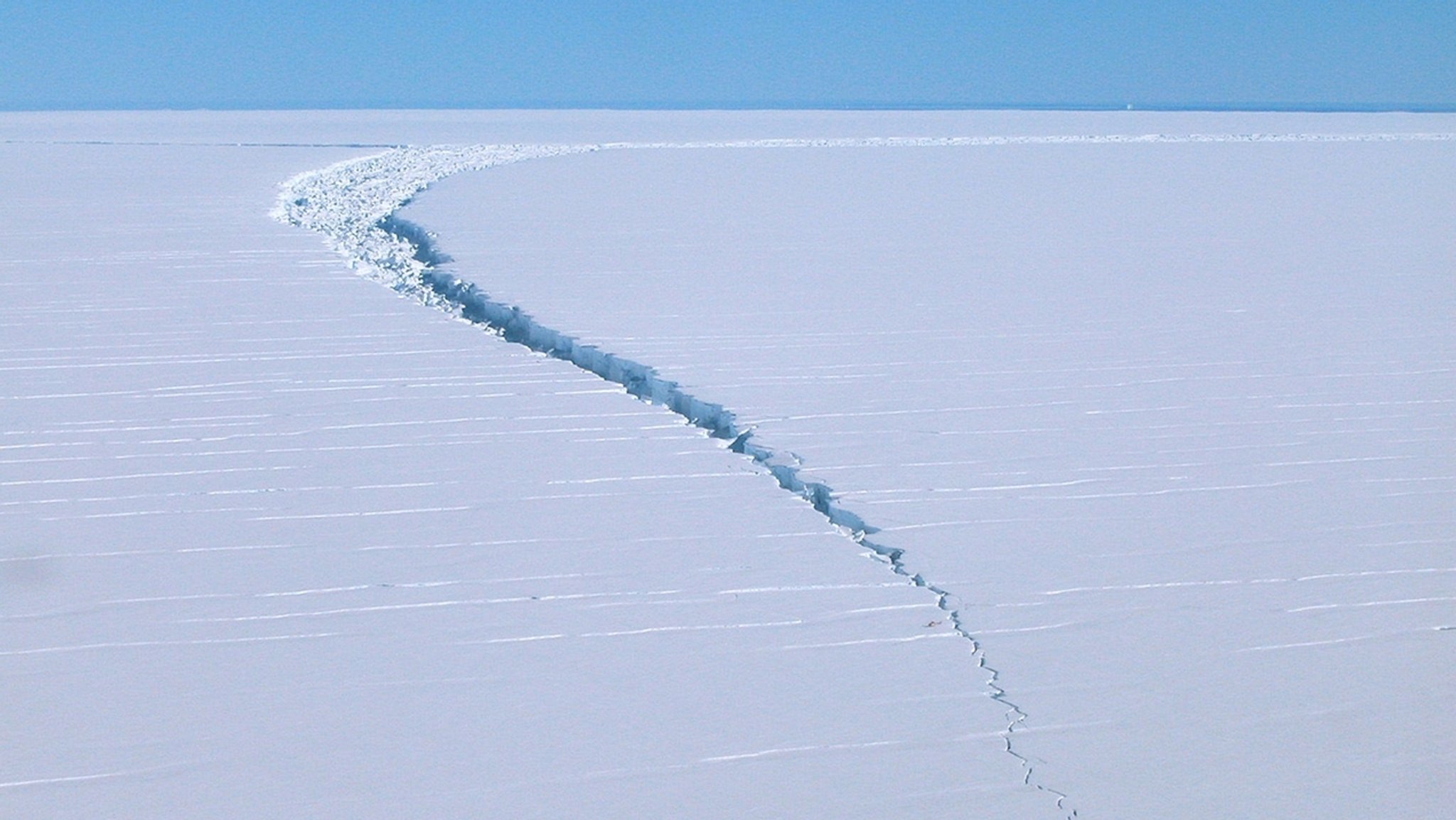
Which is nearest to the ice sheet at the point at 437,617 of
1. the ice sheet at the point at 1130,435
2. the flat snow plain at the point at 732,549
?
the flat snow plain at the point at 732,549

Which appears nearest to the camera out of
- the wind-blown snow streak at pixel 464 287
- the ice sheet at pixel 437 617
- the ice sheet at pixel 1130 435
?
the ice sheet at pixel 437 617

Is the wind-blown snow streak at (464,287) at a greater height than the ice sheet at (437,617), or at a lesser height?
greater

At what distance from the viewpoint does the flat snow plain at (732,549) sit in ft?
6.10

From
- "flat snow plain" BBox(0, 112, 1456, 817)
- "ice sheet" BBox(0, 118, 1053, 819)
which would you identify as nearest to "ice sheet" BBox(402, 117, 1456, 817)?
"flat snow plain" BBox(0, 112, 1456, 817)

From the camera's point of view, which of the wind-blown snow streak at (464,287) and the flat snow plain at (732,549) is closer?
the flat snow plain at (732,549)

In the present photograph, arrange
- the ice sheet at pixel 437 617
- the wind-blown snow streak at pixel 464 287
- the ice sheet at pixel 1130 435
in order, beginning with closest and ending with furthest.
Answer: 1. the ice sheet at pixel 437 617
2. the ice sheet at pixel 1130 435
3. the wind-blown snow streak at pixel 464 287

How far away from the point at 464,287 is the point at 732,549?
3.43 m

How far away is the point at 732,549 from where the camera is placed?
2648 mm

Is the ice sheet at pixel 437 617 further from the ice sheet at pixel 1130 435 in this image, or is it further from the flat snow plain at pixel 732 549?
the ice sheet at pixel 1130 435

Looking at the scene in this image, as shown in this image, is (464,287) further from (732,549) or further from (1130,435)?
(732,549)

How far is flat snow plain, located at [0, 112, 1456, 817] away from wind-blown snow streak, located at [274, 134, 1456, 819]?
0.03m

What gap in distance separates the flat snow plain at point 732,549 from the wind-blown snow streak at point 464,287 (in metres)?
0.03

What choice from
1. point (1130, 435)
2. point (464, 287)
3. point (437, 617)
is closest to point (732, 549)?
point (437, 617)

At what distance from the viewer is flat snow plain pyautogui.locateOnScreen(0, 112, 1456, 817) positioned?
1858 millimetres
